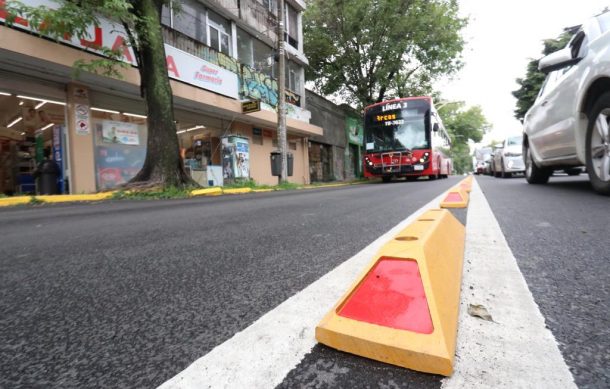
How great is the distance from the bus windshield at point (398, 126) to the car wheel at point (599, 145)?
34.5 feet

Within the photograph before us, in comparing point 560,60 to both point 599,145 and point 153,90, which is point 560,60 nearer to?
point 599,145

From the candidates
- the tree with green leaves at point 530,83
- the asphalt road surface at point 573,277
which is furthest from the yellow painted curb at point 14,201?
the tree with green leaves at point 530,83

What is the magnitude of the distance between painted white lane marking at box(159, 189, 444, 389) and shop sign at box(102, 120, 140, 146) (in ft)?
34.7

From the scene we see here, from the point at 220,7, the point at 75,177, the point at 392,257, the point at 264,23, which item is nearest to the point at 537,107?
the point at 392,257

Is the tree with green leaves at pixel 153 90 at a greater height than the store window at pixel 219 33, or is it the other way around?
the store window at pixel 219 33

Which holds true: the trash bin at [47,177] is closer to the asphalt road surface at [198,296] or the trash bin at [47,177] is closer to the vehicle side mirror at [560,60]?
the asphalt road surface at [198,296]

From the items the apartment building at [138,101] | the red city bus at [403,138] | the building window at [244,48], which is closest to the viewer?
the apartment building at [138,101]

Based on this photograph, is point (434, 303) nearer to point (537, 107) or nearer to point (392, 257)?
point (392, 257)

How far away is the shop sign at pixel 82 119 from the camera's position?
352 inches

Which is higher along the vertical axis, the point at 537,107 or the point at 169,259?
the point at 537,107

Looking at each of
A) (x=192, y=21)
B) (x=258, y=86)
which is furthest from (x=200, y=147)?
(x=192, y=21)

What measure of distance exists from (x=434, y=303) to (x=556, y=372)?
0.80 ft

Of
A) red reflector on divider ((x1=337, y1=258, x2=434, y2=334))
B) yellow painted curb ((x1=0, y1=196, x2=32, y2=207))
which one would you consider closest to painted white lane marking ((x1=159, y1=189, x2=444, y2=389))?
red reflector on divider ((x1=337, y1=258, x2=434, y2=334))

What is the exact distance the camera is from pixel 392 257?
951 mm
